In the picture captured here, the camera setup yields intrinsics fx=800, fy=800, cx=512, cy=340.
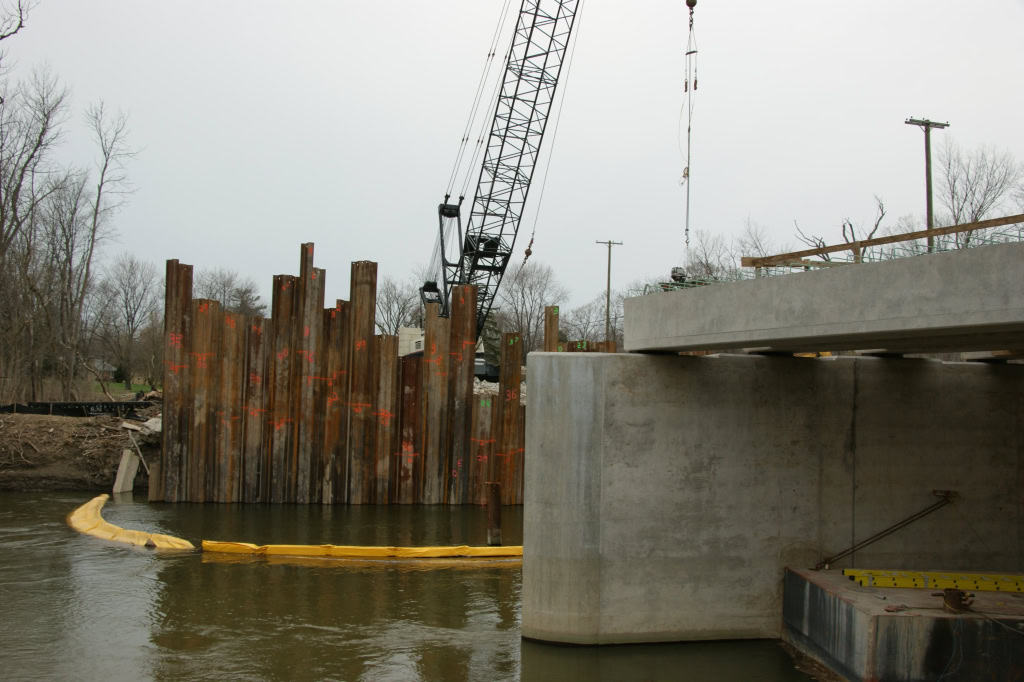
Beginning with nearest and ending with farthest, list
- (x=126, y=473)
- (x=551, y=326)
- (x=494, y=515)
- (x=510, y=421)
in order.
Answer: (x=494, y=515) → (x=551, y=326) → (x=510, y=421) → (x=126, y=473)

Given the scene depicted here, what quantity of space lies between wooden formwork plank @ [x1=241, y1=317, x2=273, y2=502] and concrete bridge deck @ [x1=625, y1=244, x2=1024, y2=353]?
11.3 meters

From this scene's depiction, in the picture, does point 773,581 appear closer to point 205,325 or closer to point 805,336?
point 805,336

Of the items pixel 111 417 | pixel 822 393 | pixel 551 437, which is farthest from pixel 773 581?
pixel 111 417

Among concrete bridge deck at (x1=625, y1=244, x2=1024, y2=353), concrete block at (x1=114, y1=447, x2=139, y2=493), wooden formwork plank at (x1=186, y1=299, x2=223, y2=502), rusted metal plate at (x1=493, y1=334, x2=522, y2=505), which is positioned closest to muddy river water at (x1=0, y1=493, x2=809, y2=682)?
wooden formwork plank at (x1=186, y1=299, x2=223, y2=502)

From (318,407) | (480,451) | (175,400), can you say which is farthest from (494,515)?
(175,400)

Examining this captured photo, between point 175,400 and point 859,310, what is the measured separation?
15.5 meters

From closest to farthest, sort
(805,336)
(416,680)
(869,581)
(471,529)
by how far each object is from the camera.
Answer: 1. (805,336)
2. (416,680)
3. (869,581)
4. (471,529)

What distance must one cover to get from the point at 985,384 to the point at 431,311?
477 inches

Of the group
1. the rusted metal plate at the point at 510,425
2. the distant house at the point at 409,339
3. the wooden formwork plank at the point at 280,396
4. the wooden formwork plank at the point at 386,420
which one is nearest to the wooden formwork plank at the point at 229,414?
the wooden formwork plank at the point at 280,396

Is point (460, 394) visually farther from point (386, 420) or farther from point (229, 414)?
point (229, 414)

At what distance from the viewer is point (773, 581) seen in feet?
32.6

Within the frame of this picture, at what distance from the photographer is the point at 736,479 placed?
32.7 ft

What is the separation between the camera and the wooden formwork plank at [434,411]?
62.5 ft

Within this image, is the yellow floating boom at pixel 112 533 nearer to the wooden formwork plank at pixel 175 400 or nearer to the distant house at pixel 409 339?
the wooden formwork plank at pixel 175 400
